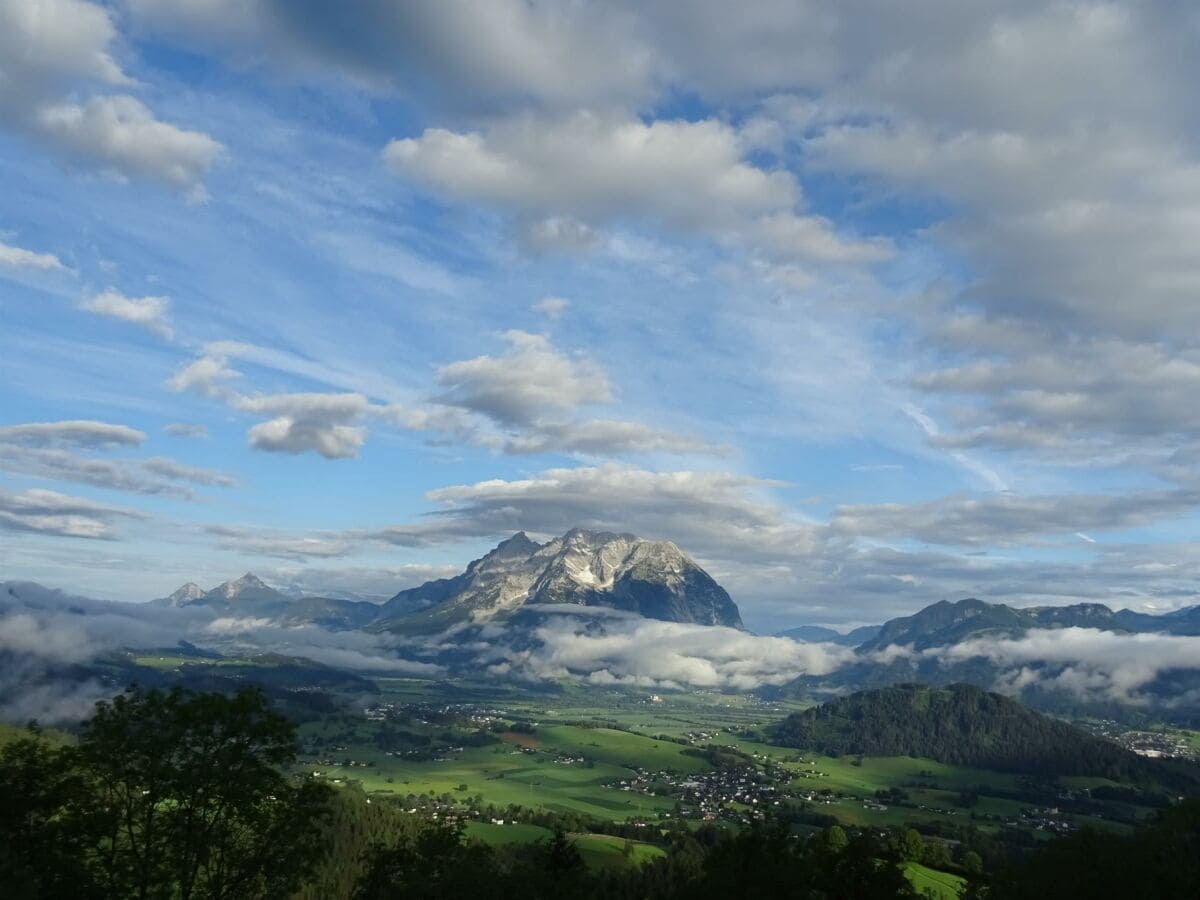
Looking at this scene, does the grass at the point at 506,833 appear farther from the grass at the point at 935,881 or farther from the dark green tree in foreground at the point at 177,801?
the dark green tree in foreground at the point at 177,801

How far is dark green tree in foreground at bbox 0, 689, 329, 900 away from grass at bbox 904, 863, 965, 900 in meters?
107

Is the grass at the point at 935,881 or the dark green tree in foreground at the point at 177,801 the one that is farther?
the grass at the point at 935,881

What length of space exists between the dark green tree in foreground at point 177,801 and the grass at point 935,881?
107 m

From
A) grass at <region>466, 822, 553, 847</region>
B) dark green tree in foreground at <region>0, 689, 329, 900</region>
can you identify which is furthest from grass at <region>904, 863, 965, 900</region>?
dark green tree in foreground at <region>0, 689, 329, 900</region>

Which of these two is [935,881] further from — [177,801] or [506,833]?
[177,801]

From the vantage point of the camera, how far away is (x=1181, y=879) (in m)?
45.8

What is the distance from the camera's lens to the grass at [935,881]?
121 metres

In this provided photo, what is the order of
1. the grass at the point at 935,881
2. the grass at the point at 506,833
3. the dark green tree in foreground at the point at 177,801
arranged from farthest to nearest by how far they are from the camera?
the grass at the point at 506,833, the grass at the point at 935,881, the dark green tree in foreground at the point at 177,801

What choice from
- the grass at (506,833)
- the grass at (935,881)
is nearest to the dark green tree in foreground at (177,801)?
the grass at (935,881)

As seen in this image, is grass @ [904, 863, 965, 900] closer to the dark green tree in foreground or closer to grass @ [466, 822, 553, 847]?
grass @ [466, 822, 553, 847]

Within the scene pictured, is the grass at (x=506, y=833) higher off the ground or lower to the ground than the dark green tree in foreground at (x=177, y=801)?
lower

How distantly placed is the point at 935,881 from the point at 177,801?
133 m

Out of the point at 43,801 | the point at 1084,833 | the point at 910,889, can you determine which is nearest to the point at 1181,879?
the point at 1084,833

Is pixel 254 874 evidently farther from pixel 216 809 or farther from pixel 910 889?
pixel 910 889
